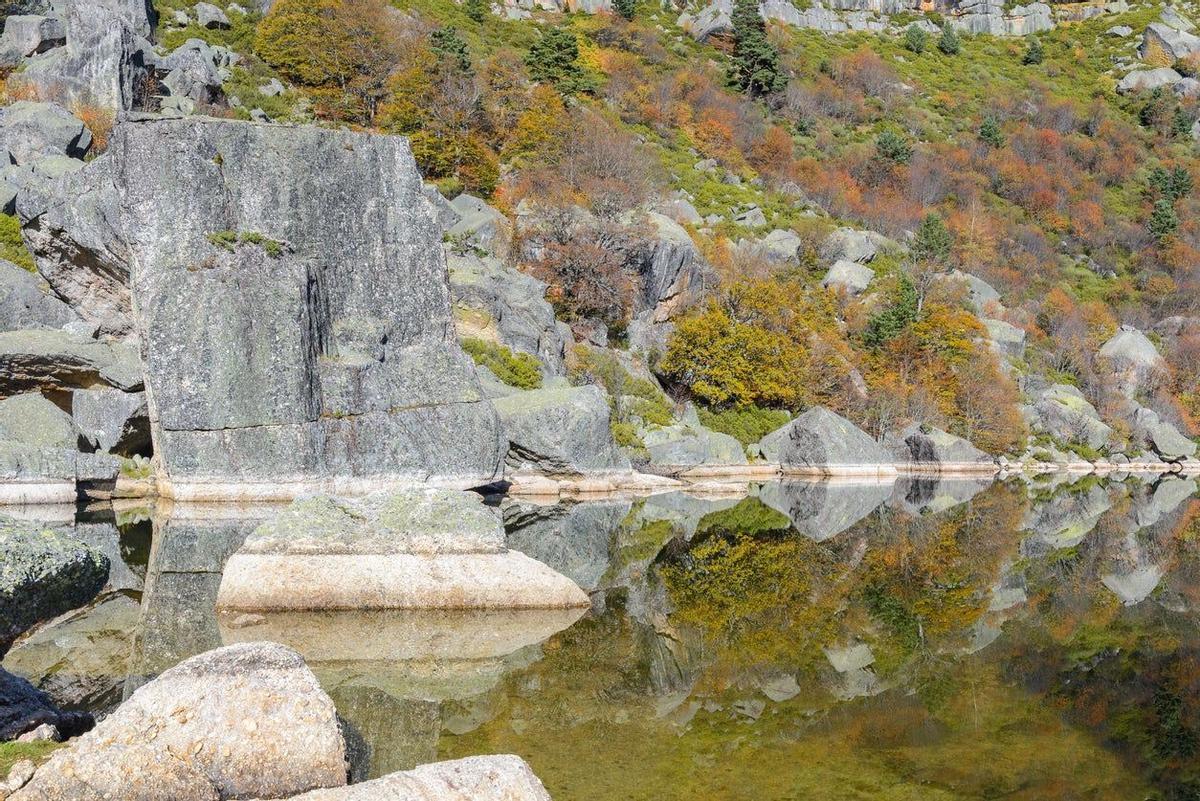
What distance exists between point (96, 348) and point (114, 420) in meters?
2.78

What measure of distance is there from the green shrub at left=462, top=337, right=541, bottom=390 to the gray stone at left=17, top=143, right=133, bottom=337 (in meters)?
14.0

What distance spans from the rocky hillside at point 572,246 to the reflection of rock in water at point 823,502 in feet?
13.0

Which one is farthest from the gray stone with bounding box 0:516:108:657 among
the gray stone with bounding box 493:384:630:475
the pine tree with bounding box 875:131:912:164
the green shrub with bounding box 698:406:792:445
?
the pine tree with bounding box 875:131:912:164

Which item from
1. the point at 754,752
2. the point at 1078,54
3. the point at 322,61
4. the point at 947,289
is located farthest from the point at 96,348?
the point at 1078,54

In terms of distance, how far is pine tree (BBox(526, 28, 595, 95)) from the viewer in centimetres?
7906

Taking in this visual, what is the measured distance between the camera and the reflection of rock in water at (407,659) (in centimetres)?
994

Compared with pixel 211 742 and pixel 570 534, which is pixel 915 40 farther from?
pixel 211 742

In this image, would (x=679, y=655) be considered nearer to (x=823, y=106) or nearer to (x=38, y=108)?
(x=38, y=108)

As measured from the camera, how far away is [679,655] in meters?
13.9

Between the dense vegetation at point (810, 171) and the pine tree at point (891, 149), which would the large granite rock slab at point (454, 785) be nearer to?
the dense vegetation at point (810, 171)

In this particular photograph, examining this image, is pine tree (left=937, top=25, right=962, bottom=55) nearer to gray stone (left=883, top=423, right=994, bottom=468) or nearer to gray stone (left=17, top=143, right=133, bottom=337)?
gray stone (left=883, top=423, right=994, bottom=468)

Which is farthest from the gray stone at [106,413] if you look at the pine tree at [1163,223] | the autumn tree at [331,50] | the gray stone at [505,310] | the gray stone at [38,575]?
the pine tree at [1163,223]

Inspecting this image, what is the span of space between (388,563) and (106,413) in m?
21.7

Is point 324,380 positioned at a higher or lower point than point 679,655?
lower
